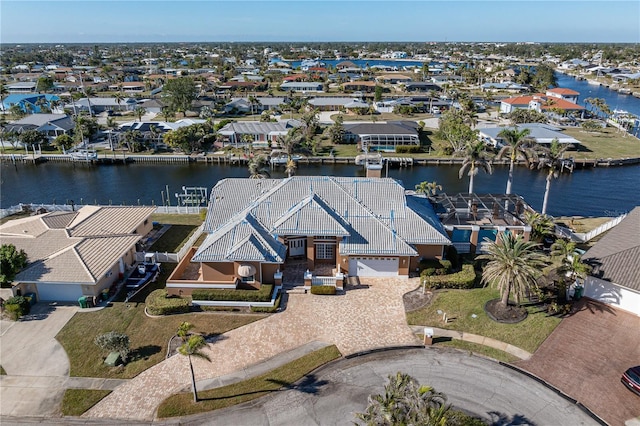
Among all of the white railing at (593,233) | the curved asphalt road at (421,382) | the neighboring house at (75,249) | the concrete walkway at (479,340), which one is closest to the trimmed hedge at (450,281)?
the concrete walkway at (479,340)

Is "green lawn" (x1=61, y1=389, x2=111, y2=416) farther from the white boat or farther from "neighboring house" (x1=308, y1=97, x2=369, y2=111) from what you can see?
"neighboring house" (x1=308, y1=97, x2=369, y2=111)

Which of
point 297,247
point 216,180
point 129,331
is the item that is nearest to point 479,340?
point 297,247

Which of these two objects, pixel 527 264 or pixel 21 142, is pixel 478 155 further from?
pixel 21 142

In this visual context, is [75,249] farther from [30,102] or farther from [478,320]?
[30,102]

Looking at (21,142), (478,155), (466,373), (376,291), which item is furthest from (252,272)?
(21,142)

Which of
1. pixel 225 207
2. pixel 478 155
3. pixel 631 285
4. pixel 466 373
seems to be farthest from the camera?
pixel 478 155

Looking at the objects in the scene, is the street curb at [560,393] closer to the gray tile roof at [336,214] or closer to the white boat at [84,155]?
the gray tile roof at [336,214]
